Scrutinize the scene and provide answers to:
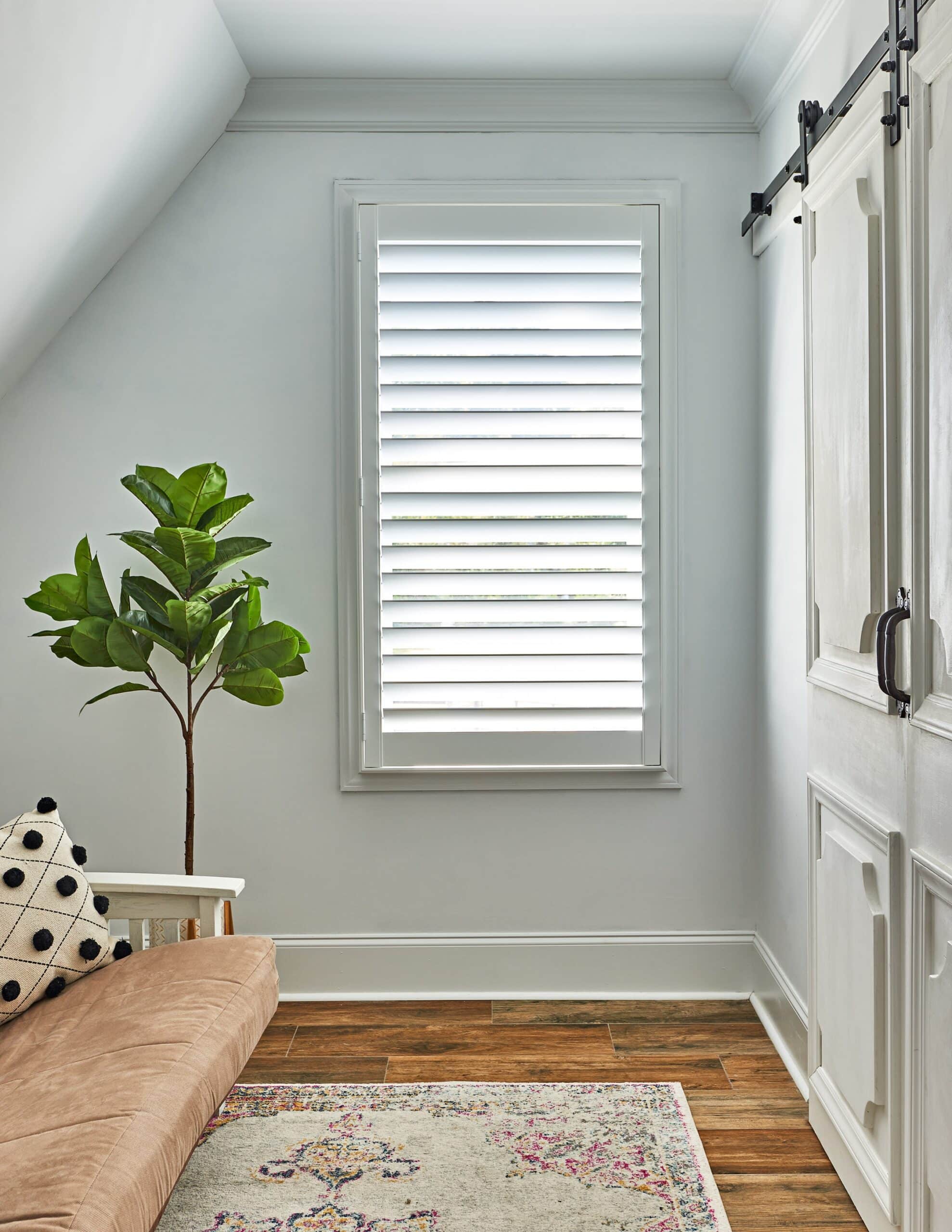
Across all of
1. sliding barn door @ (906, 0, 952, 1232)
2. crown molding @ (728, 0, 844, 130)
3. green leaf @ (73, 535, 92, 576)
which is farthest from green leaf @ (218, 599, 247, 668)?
crown molding @ (728, 0, 844, 130)

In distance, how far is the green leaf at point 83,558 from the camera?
263cm

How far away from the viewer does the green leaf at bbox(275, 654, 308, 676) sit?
Result: 9.07 feet

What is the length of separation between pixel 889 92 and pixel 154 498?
1992 millimetres

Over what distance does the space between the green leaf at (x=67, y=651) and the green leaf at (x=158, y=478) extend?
0.48 meters

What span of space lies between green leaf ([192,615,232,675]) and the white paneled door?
157 centimetres

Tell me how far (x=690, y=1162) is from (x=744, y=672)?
143 cm

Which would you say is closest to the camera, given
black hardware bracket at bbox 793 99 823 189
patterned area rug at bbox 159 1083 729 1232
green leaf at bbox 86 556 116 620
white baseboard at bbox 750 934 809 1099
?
patterned area rug at bbox 159 1083 729 1232

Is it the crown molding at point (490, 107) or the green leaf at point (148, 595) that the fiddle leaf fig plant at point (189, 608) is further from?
the crown molding at point (490, 107)

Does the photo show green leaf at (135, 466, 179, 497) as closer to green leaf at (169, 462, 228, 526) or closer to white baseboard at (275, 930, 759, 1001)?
green leaf at (169, 462, 228, 526)

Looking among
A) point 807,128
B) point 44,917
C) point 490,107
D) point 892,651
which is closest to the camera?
point 892,651

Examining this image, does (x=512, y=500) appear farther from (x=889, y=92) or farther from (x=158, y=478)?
(x=889, y=92)

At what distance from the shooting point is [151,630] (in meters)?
2.62

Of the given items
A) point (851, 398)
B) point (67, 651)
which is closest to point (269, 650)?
point (67, 651)

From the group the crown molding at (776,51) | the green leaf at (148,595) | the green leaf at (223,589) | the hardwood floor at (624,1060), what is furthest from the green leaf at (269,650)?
the crown molding at (776,51)
